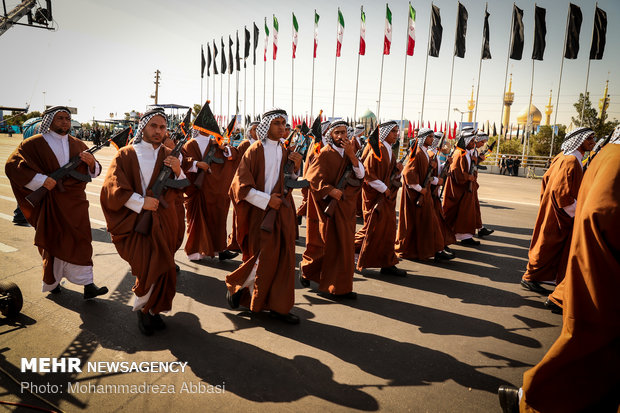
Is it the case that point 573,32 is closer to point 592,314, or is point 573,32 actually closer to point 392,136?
point 392,136

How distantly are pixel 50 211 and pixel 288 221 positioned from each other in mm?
2760

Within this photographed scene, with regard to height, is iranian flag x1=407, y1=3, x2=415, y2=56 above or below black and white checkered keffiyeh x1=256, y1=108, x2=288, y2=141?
above

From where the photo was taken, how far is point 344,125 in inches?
191

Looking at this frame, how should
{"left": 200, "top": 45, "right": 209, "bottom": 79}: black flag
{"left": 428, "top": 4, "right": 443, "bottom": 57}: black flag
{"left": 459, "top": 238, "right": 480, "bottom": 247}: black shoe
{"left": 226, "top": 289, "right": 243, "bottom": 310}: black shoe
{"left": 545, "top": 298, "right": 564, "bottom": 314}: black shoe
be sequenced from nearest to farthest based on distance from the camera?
{"left": 226, "top": 289, "right": 243, "bottom": 310}: black shoe
{"left": 545, "top": 298, "right": 564, "bottom": 314}: black shoe
{"left": 459, "top": 238, "right": 480, "bottom": 247}: black shoe
{"left": 428, "top": 4, "right": 443, "bottom": 57}: black flag
{"left": 200, "top": 45, "right": 209, "bottom": 79}: black flag

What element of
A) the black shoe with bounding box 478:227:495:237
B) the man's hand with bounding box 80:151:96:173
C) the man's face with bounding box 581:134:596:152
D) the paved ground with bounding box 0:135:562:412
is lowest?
the paved ground with bounding box 0:135:562:412

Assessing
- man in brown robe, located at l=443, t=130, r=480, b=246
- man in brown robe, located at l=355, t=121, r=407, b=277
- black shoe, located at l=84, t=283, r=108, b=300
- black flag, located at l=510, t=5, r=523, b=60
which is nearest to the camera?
black shoe, located at l=84, t=283, r=108, b=300

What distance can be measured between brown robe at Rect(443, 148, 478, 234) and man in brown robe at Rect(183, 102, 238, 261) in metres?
4.34

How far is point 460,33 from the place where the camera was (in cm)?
2702

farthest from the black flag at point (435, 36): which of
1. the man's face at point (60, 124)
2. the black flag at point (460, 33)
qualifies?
the man's face at point (60, 124)

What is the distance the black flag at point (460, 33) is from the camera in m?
26.6

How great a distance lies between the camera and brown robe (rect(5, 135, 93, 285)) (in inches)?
170

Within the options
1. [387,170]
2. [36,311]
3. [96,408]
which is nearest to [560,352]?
[96,408]

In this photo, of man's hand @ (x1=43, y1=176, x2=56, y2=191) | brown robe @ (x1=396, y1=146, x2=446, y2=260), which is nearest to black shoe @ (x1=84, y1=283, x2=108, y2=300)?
man's hand @ (x1=43, y1=176, x2=56, y2=191)

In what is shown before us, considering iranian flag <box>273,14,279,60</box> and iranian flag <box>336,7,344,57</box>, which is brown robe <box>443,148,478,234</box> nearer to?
iranian flag <box>336,7,344,57</box>
